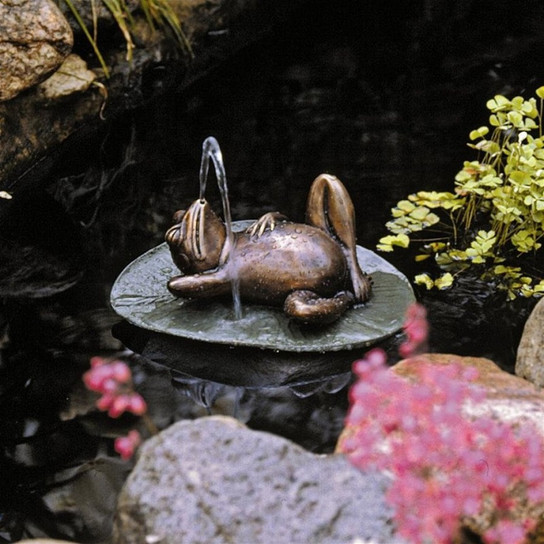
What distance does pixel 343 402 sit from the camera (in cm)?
385

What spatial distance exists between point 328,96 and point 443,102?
3.40 feet

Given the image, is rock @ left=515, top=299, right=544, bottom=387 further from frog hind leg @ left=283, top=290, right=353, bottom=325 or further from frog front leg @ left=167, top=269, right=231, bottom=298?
frog front leg @ left=167, top=269, right=231, bottom=298

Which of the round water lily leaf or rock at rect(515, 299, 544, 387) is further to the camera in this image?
the round water lily leaf

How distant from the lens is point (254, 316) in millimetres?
4215

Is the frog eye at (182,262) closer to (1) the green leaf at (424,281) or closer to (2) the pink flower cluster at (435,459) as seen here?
(1) the green leaf at (424,281)

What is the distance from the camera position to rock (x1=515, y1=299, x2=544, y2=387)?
3594 millimetres

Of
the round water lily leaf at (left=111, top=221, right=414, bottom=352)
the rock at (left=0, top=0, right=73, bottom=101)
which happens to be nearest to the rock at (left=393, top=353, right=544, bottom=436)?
the round water lily leaf at (left=111, top=221, right=414, bottom=352)

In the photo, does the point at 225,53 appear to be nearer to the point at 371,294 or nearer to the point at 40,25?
the point at 40,25

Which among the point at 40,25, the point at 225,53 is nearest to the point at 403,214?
the point at 40,25

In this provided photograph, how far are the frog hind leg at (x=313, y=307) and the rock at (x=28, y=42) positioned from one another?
2.68 metres

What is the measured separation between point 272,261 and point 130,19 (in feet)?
12.4

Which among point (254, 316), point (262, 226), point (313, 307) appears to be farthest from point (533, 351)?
point (262, 226)

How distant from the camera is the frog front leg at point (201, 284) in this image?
4.17 metres

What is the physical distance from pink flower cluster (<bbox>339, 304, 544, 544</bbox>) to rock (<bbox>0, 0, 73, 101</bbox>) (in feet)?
12.9
